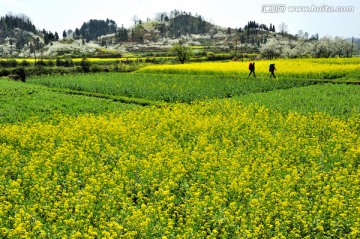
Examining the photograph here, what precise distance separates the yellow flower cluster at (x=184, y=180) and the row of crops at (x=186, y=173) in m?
0.05

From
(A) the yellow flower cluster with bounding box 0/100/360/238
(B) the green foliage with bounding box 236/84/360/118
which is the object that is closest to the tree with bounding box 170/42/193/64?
(B) the green foliage with bounding box 236/84/360/118

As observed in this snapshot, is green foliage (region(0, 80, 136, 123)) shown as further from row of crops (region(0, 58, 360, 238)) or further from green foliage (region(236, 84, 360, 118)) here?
green foliage (region(236, 84, 360, 118))

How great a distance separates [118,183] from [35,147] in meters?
7.37

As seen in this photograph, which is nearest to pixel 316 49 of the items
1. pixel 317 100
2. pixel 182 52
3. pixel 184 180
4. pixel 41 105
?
pixel 182 52

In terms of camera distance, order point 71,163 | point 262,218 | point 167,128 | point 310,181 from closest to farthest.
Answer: point 262,218 → point 310,181 → point 71,163 → point 167,128

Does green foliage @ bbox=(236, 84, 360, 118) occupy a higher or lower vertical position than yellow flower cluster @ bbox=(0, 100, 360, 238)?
higher

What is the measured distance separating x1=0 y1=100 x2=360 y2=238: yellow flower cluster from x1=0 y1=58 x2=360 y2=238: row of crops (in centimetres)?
5

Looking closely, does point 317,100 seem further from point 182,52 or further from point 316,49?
point 316,49

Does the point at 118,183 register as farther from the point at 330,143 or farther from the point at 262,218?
the point at 330,143

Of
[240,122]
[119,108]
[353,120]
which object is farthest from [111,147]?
[353,120]

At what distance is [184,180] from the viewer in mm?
13383

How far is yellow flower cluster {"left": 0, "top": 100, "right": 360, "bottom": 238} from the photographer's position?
9.92m

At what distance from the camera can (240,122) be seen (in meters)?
22.4

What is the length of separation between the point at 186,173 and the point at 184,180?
844 millimetres
